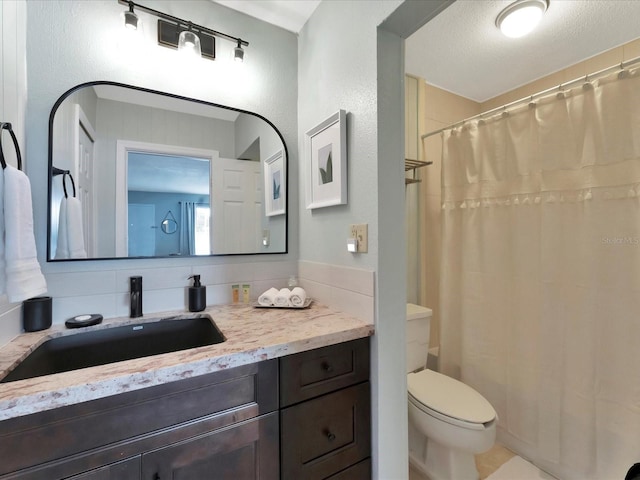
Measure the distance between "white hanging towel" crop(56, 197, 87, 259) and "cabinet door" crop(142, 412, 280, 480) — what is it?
0.85 meters

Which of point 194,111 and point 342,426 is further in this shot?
point 194,111

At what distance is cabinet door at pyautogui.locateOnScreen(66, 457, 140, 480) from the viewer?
69cm

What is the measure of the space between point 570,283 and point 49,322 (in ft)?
7.82

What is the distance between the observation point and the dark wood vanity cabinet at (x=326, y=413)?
0.95 meters

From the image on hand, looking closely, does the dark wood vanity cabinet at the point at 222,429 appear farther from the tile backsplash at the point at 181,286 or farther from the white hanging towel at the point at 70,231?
the white hanging towel at the point at 70,231

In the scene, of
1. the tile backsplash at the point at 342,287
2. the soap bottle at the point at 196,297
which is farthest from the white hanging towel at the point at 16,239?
the tile backsplash at the point at 342,287

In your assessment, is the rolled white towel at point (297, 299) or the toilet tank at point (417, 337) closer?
the rolled white towel at point (297, 299)

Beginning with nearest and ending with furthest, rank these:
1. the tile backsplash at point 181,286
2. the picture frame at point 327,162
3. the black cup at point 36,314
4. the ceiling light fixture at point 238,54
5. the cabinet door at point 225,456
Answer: the cabinet door at point 225,456, the black cup at point 36,314, the tile backsplash at point 181,286, the picture frame at point 327,162, the ceiling light fixture at point 238,54

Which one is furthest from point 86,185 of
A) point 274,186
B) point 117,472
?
point 117,472

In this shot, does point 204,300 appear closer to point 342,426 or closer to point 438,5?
point 342,426

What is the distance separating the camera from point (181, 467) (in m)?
0.79

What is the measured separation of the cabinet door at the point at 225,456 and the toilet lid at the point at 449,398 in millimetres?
882

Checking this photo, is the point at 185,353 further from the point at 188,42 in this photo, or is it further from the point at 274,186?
the point at 188,42

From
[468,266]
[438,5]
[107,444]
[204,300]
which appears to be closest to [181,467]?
[107,444]
